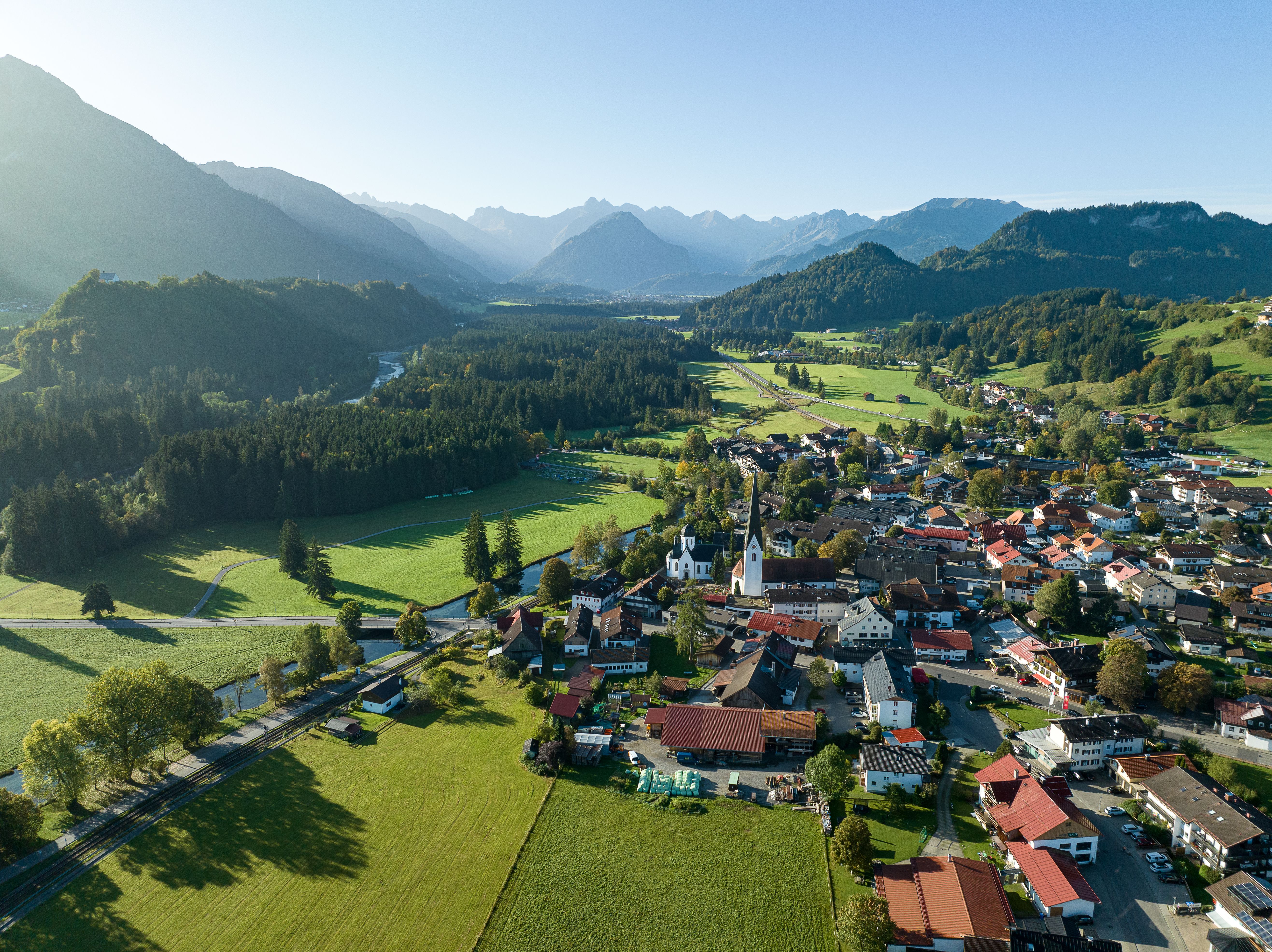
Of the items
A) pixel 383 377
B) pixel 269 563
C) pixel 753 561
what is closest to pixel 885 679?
pixel 753 561

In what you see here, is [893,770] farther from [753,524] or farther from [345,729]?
[345,729]

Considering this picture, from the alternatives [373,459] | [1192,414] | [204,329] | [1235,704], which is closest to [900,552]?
[1235,704]

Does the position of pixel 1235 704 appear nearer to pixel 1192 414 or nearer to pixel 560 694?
pixel 560 694

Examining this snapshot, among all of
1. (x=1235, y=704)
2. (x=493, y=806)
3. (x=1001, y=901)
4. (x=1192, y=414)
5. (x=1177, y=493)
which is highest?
(x=1192, y=414)

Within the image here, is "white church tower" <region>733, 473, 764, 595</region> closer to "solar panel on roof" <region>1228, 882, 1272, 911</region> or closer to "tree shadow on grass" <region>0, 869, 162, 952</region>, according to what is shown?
"solar panel on roof" <region>1228, 882, 1272, 911</region>

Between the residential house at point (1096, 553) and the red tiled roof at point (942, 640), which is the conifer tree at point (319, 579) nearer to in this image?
the red tiled roof at point (942, 640)

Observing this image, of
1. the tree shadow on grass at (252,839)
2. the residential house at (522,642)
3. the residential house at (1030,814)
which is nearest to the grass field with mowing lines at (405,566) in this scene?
the residential house at (522,642)

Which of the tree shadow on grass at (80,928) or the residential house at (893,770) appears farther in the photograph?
the residential house at (893,770)
